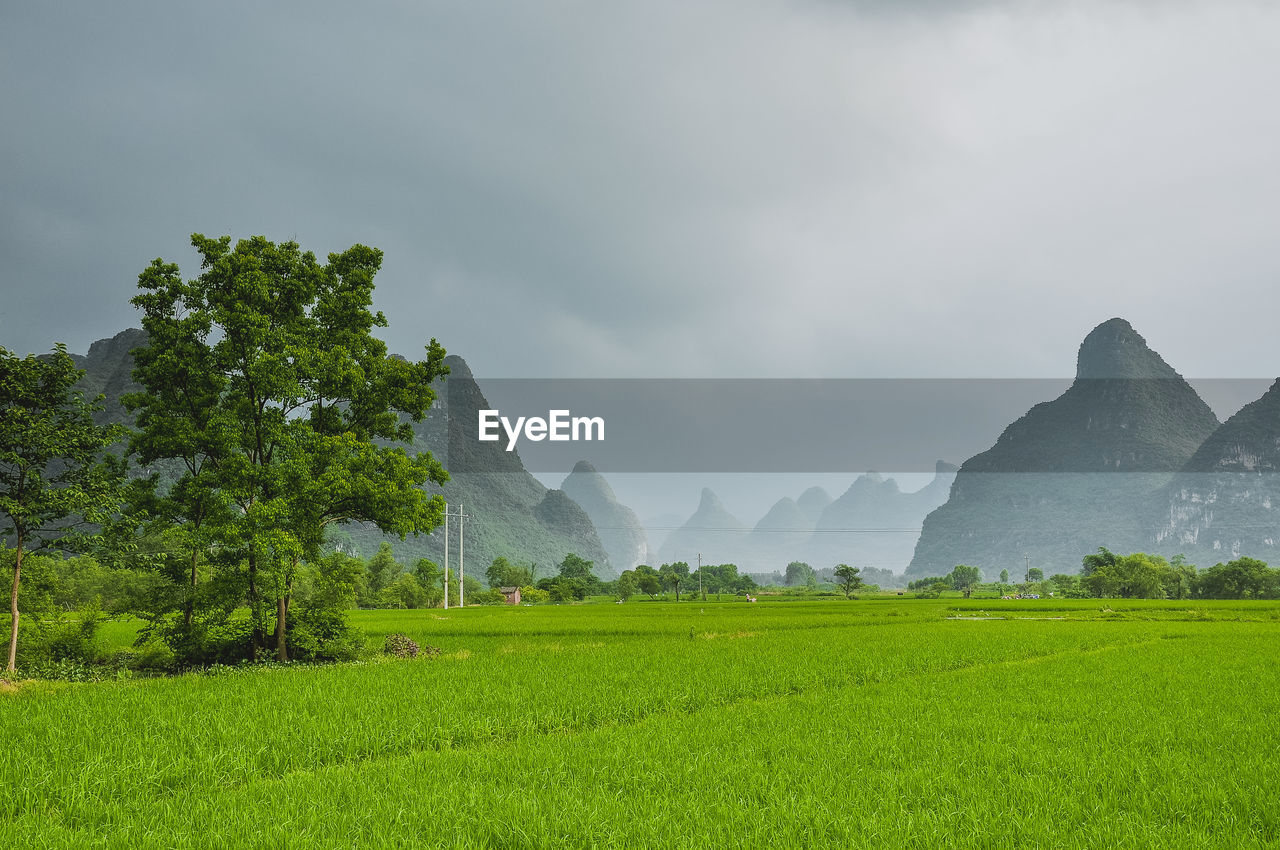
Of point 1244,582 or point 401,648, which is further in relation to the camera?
point 1244,582

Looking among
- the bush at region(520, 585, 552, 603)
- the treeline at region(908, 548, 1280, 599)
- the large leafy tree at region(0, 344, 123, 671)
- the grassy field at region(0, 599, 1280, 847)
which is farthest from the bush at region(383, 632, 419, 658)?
the treeline at region(908, 548, 1280, 599)

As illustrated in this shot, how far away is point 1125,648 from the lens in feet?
84.9

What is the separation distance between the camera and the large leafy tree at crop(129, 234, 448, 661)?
20.1 metres

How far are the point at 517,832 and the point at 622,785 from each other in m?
2.02

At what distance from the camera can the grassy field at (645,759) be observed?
6.15 m

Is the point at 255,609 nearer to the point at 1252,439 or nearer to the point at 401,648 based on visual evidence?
the point at 401,648

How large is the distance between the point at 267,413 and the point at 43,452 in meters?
5.69

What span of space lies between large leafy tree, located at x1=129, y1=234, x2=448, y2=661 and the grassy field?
456cm

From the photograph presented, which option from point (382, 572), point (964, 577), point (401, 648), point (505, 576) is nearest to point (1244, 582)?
point (964, 577)

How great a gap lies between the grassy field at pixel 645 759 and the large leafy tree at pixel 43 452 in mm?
4463

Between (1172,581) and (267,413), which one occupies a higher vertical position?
(267,413)

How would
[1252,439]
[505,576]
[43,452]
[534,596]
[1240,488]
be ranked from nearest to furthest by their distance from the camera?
[43,452]
[534,596]
[505,576]
[1252,439]
[1240,488]

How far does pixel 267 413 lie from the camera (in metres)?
21.7

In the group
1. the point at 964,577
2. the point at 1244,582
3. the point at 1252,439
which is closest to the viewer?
the point at 1244,582
